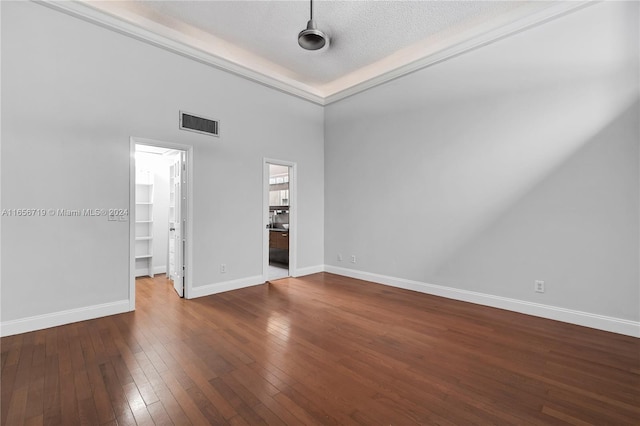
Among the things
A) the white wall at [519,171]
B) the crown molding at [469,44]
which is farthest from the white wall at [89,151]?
the white wall at [519,171]

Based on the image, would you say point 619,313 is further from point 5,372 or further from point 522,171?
point 5,372

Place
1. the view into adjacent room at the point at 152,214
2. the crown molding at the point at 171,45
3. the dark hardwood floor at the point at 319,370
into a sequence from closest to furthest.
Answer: the dark hardwood floor at the point at 319,370
the crown molding at the point at 171,45
the view into adjacent room at the point at 152,214

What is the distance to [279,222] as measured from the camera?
808cm

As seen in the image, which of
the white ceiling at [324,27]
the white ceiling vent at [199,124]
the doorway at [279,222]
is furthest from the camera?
the doorway at [279,222]

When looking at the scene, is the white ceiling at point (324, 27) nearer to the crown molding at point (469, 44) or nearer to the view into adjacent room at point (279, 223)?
the crown molding at point (469, 44)

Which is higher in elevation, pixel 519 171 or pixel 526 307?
pixel 519 171

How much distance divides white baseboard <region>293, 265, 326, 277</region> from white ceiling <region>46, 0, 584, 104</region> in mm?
3448

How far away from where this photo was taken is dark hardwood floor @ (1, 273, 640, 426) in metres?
1.81

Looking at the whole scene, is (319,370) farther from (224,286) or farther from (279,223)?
(279,223)

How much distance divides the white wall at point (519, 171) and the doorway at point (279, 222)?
4.80 ft

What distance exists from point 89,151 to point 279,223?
16.6 ft

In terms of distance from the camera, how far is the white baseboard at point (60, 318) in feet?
9.52

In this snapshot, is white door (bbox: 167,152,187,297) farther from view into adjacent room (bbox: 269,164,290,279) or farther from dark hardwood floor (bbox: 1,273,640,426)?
view into adjacent room (bbox: 269,164,290,279)

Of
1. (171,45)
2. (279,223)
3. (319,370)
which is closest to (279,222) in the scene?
(279,223)
